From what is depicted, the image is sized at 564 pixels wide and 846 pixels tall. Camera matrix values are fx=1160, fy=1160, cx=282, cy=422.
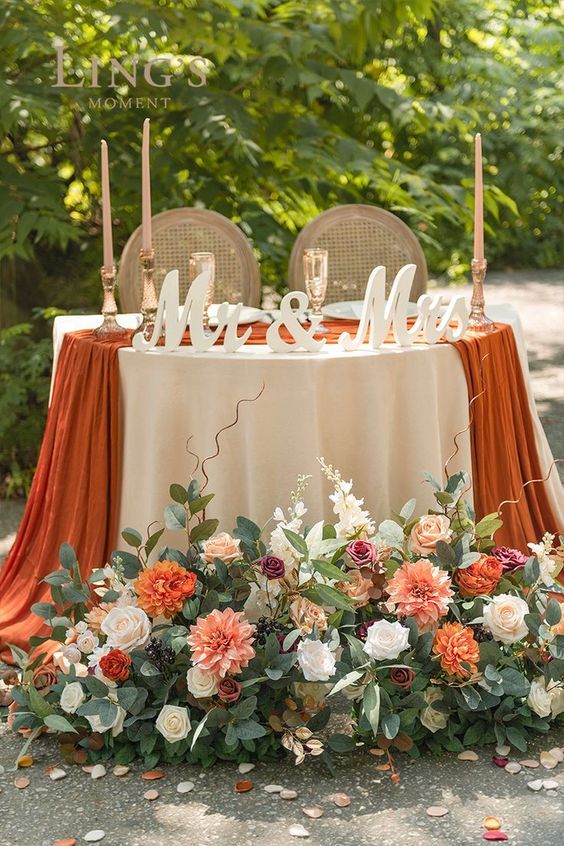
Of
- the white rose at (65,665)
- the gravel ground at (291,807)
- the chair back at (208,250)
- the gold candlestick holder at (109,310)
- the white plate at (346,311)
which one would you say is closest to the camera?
the gravel ground at (291,807)

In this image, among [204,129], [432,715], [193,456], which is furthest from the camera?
[204,129]

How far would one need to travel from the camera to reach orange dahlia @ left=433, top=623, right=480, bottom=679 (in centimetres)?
280

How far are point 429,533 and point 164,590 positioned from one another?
0.70 metres

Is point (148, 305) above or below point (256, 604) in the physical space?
above

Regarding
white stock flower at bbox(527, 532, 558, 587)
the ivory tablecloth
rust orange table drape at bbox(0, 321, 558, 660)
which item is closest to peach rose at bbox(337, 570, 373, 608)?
the ivory tablecloth

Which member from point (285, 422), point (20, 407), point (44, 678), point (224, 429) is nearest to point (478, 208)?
point (285, 422)

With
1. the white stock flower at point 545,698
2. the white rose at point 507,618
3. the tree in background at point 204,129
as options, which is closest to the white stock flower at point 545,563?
the white rose at point 507,618

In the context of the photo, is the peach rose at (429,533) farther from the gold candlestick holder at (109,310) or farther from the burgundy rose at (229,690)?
the gold candlestick holder at (109,310)

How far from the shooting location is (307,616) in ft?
9.46

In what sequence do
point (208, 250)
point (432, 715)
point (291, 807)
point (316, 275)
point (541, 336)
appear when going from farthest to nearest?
point (541, 336) < point (208, 250) < point (316, 275) < point (432, 715) < point (291, 807)

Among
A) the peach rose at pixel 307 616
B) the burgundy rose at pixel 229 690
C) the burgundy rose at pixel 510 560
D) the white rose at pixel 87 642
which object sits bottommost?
the burgundy rose at pixel 229 690

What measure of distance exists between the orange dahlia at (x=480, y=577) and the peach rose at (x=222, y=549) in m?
0.58

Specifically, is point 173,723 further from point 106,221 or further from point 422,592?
point 106,221

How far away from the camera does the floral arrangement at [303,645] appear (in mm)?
2793
